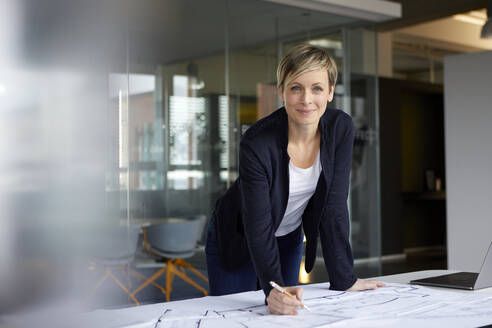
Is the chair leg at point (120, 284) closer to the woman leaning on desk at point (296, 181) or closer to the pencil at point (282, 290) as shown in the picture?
the woman leaning on desk at point (296, 181)

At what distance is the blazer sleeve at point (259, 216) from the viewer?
1.91 m

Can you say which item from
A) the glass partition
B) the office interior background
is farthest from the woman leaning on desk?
the glass partition

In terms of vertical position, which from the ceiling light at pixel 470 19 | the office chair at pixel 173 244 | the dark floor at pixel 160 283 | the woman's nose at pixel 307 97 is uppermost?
the ceiling light at pixel 470 19

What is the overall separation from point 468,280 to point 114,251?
3.26 meters

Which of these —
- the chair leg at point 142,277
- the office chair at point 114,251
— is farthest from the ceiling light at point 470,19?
the office chair at point 114,251

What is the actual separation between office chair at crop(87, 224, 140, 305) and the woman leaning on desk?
266 cm

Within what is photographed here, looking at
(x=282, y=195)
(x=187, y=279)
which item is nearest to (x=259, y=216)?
(x=282, y=195)

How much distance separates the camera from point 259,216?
6.26 ft

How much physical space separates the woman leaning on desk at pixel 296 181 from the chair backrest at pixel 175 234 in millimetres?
2957

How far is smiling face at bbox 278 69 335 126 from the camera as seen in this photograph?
1.92 metres

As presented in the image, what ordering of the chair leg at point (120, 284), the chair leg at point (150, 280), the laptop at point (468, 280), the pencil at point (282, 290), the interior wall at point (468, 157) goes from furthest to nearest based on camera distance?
the interior wall at point (468, 157), the chair leg at point (150, 280), the chair leg at point (120, 284), the laptop at point (468, 280), the pencil at point (282, 290)

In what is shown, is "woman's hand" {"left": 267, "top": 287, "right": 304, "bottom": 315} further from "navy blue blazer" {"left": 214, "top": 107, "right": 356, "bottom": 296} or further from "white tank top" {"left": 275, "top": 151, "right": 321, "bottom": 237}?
"white tank top" {"left": 275, "top": 151, "right": 321, "bottom": 237}

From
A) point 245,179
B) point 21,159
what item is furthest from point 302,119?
point 21,159

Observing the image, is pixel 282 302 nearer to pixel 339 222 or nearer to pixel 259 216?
pixel 259 216
